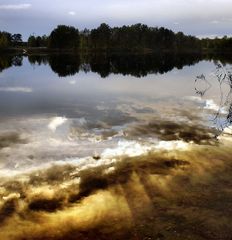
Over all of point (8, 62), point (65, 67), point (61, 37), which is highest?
point (61, 37)

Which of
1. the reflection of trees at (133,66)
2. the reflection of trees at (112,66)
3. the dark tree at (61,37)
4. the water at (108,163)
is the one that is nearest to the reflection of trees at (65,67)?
the reflection of trees at (112,66)

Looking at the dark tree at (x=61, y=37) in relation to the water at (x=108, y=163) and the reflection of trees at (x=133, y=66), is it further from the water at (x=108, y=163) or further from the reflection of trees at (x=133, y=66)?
the water at (x=108, y=163)

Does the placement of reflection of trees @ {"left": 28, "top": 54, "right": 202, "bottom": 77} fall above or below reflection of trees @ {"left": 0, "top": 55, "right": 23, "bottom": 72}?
above

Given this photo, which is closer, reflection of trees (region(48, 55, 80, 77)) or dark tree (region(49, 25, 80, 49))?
reflection of trees (region(48, 55, 80, 77))

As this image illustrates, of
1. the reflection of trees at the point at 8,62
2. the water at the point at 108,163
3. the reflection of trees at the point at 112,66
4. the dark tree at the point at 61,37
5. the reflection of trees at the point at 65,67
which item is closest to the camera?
the water at the point at 108,163

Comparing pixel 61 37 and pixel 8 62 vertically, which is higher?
pixel 61 37

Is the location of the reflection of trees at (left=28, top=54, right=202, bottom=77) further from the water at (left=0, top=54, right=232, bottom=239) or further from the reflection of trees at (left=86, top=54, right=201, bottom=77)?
A: the water at (left=0, top=54, right=232, bottom=239)

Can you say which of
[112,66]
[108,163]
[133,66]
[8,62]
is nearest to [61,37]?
[8,62]

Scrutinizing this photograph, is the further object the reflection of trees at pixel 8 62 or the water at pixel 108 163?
the reflection of trees at pixel 8 62

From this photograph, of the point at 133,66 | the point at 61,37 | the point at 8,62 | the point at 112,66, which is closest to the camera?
the point at 112,66

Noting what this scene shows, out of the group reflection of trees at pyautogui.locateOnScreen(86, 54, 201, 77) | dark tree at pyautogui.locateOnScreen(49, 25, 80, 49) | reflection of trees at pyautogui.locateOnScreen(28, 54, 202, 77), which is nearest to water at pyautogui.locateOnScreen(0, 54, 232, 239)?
reflection of trees at pyautogui.locateOnScreen(28, 54, 202, 77)

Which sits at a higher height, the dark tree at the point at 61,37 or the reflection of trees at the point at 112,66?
the dark tree at the point at 61,37

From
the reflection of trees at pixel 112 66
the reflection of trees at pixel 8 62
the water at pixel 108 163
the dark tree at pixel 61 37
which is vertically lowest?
the reflection of trees at pixel 8 62

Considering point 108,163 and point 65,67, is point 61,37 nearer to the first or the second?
point 65,67
